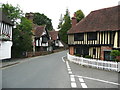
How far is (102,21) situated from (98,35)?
248 centimetres

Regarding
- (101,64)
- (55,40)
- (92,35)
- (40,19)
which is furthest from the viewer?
(40,19)

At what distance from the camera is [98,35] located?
22.2m

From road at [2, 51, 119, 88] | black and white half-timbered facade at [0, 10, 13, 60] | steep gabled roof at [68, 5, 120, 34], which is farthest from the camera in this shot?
steep gabled roof at [68, 5, 120, 34]

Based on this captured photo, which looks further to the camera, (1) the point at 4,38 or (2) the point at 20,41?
(2) the point at 20,41

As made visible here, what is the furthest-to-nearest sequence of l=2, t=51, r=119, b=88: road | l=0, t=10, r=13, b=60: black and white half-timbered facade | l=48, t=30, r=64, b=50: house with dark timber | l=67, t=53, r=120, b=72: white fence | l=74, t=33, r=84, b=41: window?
l=48, t=30, r=64, b=50: house with dark timber
l=74, t=33, r=84, b=41: window
l=0, t=10, r=13, b=60: black and white half-timbered facade
l=67, t=53, r=120, b=72: white fence
l=2, t=51, r=119, b=88: road

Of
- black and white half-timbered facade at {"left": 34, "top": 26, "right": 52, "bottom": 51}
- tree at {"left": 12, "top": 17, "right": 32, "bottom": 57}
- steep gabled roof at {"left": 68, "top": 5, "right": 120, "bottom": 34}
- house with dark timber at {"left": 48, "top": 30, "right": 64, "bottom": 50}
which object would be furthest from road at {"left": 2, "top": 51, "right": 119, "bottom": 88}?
house with dark timber at {"left": 48, "top": 30, "right": 64, "bottom": 50}

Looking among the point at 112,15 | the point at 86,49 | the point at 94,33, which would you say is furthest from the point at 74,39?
the point at 112,15

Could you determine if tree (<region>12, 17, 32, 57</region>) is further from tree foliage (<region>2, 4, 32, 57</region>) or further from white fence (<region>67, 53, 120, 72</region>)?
white fence (<region>67, 53, 120, 72</region>)

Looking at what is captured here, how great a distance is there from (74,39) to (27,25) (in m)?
10.6

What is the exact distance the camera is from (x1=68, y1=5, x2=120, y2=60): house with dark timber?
2059 centimetres

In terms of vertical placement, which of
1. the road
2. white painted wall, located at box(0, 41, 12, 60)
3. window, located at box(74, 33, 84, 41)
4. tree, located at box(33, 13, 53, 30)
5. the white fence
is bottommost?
the road

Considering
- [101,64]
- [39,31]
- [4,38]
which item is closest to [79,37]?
[4,38]

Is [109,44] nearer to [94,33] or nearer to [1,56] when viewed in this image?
[94,33]

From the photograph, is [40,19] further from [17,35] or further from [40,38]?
[17,35]
